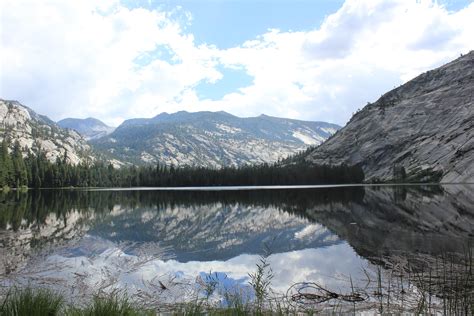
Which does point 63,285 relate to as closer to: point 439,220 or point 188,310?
point 188,310

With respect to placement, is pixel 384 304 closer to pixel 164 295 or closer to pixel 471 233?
pixel 164 295

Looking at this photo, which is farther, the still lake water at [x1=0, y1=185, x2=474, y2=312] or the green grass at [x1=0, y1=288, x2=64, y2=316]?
the still lake water at [x1=0, y1=185, x2=474, y2=312]

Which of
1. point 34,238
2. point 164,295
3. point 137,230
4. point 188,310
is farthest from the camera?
point 137,230

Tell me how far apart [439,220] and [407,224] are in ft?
13.6

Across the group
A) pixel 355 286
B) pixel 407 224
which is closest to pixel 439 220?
pixel 407 224

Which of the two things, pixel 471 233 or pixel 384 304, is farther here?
pixel 471 233

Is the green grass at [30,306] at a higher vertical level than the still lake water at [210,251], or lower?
higher

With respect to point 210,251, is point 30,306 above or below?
above

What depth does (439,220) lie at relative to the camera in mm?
41375

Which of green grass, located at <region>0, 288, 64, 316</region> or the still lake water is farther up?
green grass, located at <region>0, 288, 64, 316</region>

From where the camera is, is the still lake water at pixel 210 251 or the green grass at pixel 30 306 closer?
the green grass at pixel 30 306

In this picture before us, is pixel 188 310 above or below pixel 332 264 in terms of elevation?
above

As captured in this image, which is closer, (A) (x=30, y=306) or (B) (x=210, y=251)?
(A) (x=30, y=306)

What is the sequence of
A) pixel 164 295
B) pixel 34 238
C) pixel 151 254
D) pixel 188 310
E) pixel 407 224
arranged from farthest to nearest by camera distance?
pixel 407 224 < pixel 34 238 < pixel 151 254 < pixel 164 295 < pixel 188 310
